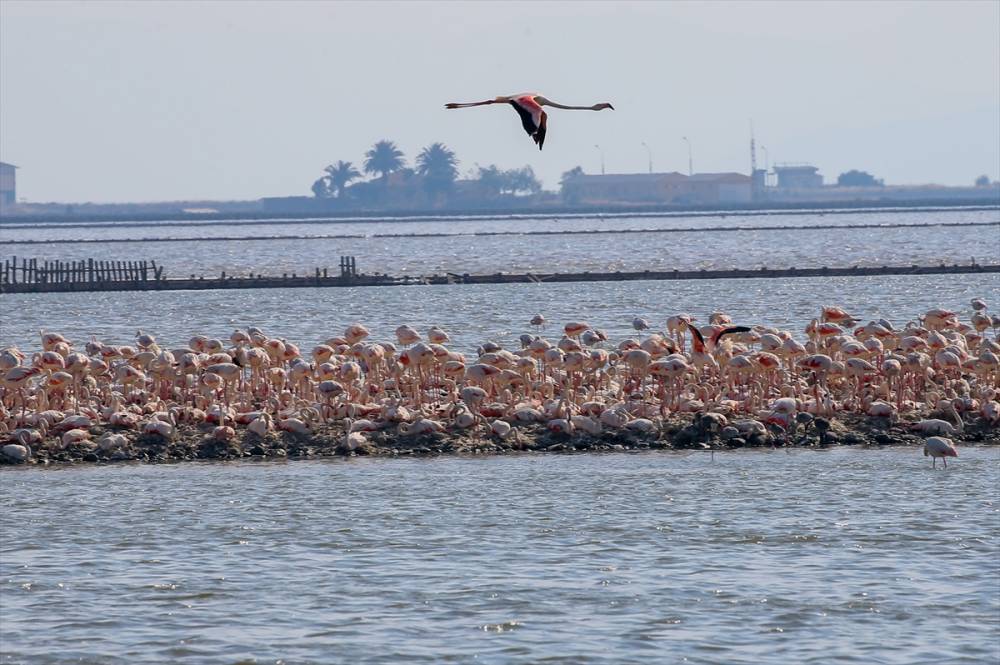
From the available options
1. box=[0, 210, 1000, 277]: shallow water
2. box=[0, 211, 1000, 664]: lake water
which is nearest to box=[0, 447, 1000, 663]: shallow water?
box=[0, 211, 1000, 664]: lake water

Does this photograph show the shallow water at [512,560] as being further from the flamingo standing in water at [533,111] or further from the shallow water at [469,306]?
the shallow water at [469,306]

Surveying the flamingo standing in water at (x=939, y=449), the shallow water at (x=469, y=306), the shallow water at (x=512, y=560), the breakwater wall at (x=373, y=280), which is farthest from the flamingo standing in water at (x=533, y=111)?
the breakwater wall at (x=373, y=280)

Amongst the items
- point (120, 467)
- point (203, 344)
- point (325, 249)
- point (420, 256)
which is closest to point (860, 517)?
point (120, 467)

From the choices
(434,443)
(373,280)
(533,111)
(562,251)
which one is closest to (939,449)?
(434,443)

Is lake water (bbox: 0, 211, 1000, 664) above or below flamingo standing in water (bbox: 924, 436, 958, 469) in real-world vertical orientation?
below

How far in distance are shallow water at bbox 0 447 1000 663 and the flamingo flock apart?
2.34ft

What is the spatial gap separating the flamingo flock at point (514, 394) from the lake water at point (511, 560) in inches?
28.5

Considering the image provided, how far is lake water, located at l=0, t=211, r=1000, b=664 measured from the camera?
1438cm

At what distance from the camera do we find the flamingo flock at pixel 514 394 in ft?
76.4

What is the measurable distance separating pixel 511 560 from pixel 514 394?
7.72 metres

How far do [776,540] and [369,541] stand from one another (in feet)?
13.4

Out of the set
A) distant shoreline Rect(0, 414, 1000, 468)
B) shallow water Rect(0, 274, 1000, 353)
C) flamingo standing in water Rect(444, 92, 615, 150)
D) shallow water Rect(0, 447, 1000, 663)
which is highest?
flamingo standing in water Rect(444, 92, 615, 150)

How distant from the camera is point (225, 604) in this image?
Result: 15703mm

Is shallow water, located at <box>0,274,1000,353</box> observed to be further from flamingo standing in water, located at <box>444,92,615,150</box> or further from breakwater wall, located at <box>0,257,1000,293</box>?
flamingo standing in water, located at <box>444,92,615,150</box>
